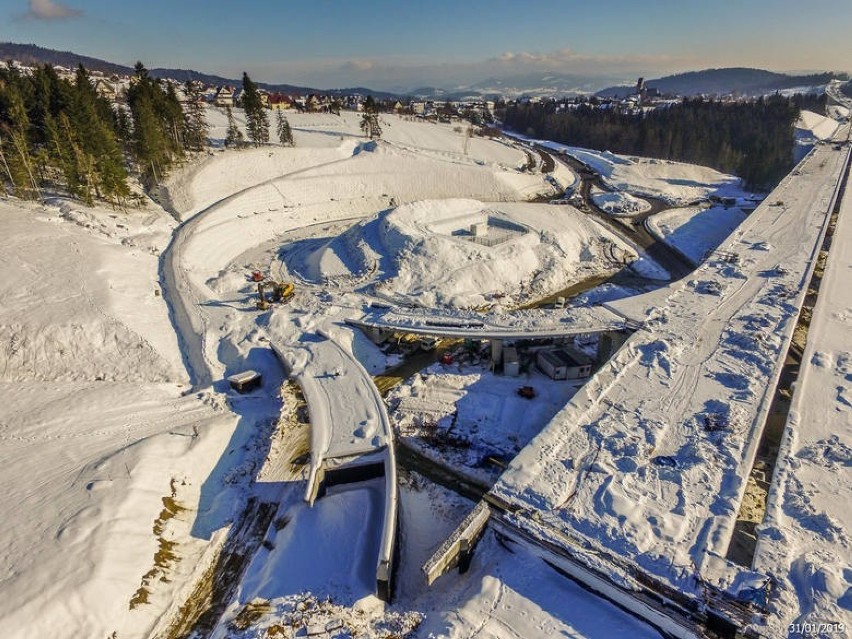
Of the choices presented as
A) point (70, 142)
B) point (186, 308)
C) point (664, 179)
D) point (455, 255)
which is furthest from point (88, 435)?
point (664, 179)

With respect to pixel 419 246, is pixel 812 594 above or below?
below

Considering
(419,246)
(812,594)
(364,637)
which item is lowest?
(364,637)

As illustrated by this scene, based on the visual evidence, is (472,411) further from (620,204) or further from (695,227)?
(620,204)

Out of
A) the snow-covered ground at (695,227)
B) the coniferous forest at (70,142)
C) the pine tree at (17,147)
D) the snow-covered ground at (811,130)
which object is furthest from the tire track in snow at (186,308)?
the snow-covered ground at (811,130)

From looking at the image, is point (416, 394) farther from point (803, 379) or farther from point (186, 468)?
point (803, 379)

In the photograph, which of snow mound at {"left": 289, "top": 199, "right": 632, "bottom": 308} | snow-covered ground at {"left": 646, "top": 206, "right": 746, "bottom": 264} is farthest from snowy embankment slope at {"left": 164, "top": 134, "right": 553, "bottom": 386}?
snow-covered ground at {"left": 646, "top": 206, "right": 746, "bottom": 264}

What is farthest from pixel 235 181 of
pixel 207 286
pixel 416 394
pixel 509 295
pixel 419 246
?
pixel 416 394
